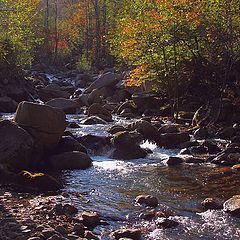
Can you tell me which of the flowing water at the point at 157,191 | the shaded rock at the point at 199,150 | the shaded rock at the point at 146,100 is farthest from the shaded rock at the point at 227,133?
the shaded rock at the point at 146,100

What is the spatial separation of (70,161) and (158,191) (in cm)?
362

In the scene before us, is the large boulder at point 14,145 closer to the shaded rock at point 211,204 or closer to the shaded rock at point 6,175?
the shaded rock at point 6,175

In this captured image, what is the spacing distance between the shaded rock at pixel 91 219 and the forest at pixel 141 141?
0.8 inches

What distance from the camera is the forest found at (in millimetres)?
8836

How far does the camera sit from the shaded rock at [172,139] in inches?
673

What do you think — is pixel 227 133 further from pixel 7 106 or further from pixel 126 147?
pixel 7 106

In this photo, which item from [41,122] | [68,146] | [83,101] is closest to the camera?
[41,122]

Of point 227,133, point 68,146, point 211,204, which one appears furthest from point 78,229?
point 227,133

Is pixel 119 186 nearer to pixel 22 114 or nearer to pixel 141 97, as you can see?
pixel 22 114

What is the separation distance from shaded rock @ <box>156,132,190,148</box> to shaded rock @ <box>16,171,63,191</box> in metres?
6.86

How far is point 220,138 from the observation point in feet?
59.3

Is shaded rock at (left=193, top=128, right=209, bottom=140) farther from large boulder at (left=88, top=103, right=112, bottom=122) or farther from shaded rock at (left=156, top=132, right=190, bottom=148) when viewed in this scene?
large boulder at (left=88, top=103, right=112, bottom=122)

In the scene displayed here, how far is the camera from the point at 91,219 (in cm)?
868

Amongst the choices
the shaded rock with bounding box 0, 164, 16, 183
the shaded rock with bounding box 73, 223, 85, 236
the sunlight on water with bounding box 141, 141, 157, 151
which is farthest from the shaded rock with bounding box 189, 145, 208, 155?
the shaded rock with bounding box 73, 223, 85, 236
